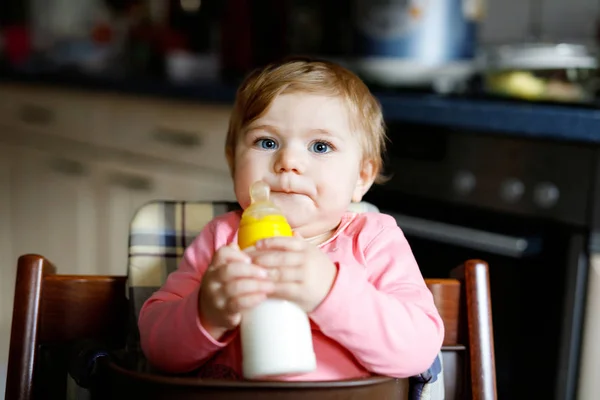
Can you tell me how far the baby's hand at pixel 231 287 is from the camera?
0.60 meters

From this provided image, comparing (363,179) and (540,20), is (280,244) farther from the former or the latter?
(540,20)

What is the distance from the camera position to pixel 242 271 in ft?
1.98

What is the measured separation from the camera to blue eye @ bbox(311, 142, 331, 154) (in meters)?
0.77

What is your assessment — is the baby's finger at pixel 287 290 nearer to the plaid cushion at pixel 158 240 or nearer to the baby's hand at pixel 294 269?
the baby's hand at pixel 294 269

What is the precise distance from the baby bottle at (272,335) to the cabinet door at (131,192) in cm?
119

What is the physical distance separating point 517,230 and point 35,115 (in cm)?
161

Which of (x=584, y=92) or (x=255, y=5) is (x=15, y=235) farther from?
(x=584, y=92)

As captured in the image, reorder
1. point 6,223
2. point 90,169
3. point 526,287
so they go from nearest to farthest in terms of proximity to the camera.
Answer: point 526,287 < point 90,169 < point 6,223

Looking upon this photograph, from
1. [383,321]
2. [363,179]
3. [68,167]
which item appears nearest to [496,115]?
[363,179]

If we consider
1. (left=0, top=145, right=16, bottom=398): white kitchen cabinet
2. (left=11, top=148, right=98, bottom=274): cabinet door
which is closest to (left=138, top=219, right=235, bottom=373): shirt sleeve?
(left=11, top=148, right=98, bottom=274): cabinet door

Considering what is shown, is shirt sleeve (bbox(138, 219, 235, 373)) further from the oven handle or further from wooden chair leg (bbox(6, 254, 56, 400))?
the oven handle

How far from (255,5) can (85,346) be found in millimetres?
1620

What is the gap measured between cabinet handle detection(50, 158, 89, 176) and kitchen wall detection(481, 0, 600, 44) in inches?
45.8

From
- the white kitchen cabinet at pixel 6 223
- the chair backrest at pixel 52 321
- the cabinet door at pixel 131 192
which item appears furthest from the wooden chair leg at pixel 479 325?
the white kitchen cabinet at pixel 6 223
